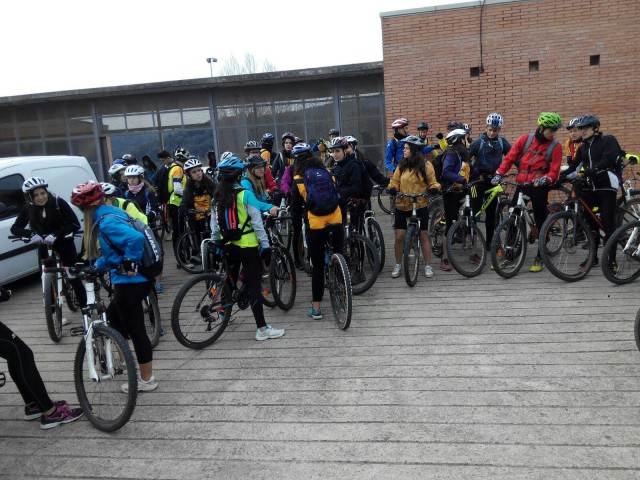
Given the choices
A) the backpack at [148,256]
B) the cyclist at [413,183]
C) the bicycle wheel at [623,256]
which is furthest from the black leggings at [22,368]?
the bicycle wheel at [623,256]

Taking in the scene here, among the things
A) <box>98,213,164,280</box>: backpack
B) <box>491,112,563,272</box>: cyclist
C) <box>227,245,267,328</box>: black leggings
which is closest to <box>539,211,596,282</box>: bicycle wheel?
<box>491,112,563,272</box>: cyclist

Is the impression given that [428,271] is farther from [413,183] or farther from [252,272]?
[252,272]

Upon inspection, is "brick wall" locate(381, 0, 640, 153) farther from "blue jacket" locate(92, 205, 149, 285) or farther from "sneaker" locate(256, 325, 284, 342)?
"blue jacket" locate(92, 205, 149, 285)

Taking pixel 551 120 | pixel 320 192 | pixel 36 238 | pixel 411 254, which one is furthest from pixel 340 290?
pixel 36 238

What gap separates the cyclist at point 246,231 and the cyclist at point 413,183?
2068 mm

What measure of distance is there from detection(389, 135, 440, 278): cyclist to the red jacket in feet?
3.37

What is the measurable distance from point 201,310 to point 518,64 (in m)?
9.66

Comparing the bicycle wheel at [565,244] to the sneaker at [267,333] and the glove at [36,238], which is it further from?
the glove at [36,238]

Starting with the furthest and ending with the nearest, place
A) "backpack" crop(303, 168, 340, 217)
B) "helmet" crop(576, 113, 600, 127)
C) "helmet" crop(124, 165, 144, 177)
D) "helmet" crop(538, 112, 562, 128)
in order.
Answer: "helmet" crop(124, 165, 144, 177) → "helmet" crop(538, 112, 562, 128) → "helmet" crop(576, 113, 600, 127) → "backpack" crop(303, 168, 340, 217)

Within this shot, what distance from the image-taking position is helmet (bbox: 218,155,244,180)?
4.72 metres

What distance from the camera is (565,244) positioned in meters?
6.23

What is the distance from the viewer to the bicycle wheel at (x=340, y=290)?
4.94 metres

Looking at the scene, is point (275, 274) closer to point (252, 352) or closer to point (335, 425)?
point (252, 352)

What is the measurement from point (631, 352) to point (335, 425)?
2613 mm
